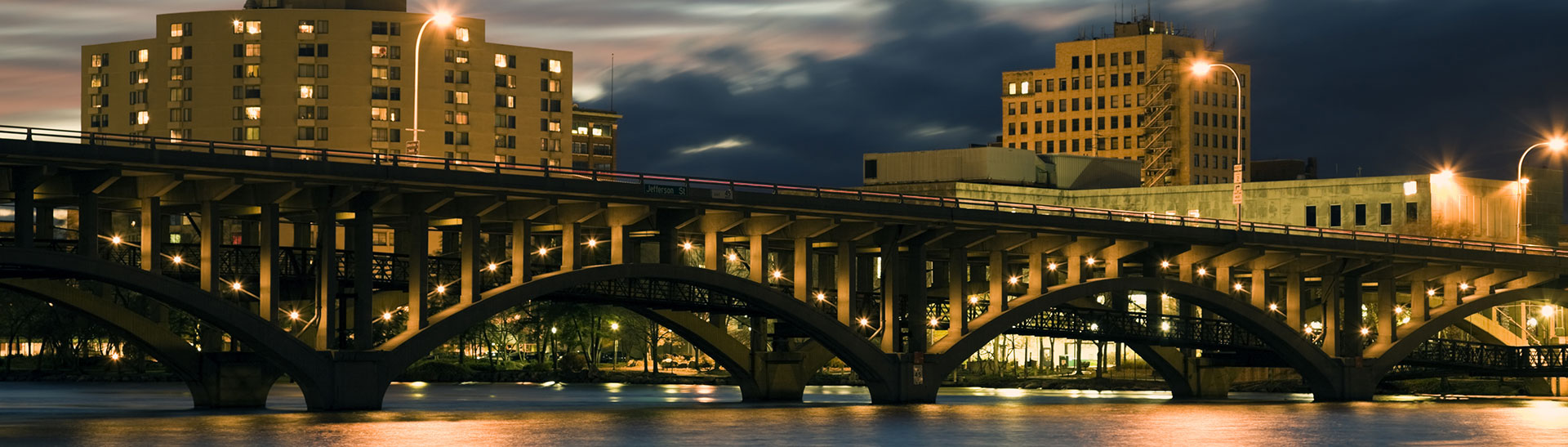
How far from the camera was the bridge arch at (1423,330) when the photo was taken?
105250 mm

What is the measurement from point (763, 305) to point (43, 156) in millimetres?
29215

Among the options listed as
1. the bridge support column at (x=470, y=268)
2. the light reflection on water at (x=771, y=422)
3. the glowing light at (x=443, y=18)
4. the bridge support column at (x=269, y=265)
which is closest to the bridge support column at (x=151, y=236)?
the bridge support column at (x=269, y=265)

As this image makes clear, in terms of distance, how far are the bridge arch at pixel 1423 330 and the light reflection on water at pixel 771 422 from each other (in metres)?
3.50

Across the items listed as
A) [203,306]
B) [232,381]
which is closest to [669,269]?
[232,381]

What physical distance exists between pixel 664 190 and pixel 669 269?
299 centimetres

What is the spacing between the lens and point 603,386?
136375mm

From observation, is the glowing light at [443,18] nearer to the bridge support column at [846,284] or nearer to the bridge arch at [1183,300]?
the bridge support column at [846,284]

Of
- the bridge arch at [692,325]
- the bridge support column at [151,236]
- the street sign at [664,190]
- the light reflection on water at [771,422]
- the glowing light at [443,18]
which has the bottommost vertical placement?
the light reflection on water at [771,422]

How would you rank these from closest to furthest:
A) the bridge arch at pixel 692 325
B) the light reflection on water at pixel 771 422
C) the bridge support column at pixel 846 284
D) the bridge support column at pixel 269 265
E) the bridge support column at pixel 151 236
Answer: the light reflection on water at pixel 771 422 → the bridge support column at pixel 151 236 → the bridge support column at pixel 269 265 → the bridge arch at pixel 692 325 → the bridge support column at pixel 846 284

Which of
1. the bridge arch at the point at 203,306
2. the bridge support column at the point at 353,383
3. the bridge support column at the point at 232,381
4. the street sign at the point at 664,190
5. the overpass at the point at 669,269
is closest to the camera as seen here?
the bridge arch at the point at 203,306

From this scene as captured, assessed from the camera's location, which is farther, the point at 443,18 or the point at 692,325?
the point at 692,325

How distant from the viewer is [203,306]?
63469 millimetres

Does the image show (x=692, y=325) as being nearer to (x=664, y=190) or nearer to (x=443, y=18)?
(x=664, y=190)

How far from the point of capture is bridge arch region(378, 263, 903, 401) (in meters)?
69.3
